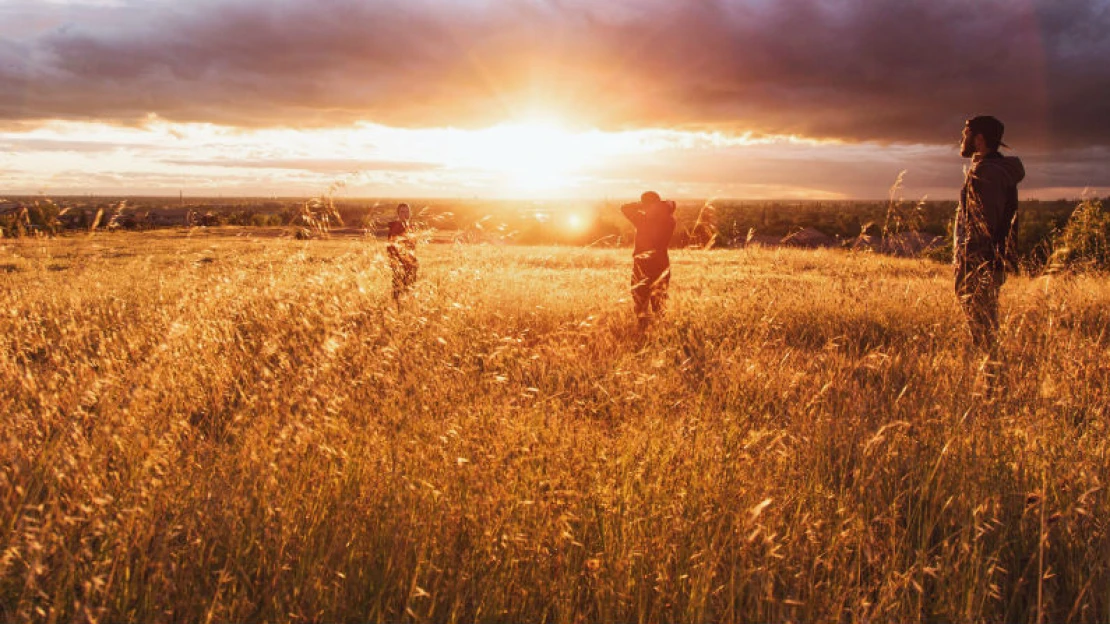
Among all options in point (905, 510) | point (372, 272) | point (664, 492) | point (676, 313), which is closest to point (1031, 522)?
point (905, 510)

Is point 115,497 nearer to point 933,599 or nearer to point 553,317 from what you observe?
point 933,599

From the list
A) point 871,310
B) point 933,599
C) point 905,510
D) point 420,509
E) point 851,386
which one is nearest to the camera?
point 933,599

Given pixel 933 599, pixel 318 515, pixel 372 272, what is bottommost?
pixel 933 599

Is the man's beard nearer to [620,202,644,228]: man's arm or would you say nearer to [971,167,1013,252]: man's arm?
[971,167,1013,252]: man's arm

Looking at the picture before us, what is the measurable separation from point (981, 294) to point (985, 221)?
705 mm

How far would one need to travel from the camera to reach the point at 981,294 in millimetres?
6102

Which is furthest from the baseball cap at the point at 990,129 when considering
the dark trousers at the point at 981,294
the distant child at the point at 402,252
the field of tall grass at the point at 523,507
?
the distant child at the point at 402,252

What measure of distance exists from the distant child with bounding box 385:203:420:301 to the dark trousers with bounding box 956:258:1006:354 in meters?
5.28

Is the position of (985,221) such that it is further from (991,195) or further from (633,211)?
(633,211)

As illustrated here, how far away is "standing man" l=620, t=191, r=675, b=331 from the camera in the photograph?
7.84 m

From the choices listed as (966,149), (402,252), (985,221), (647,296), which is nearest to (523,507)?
(402,252)

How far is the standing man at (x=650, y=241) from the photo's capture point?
7.84 metres

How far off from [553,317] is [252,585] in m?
6.55

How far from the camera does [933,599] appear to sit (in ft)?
9.08
